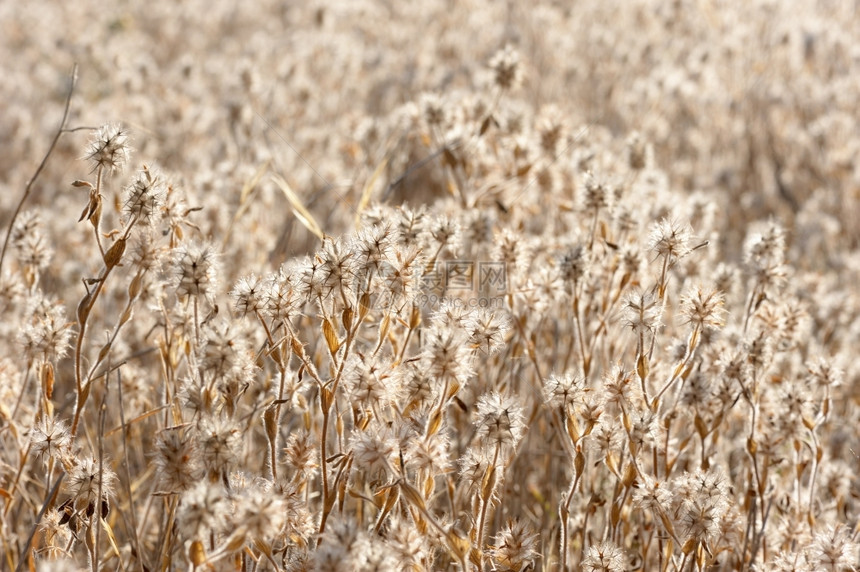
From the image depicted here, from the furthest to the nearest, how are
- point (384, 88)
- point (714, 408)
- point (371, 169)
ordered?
point (384, 88) → point (371, 169) → point (714, 408)

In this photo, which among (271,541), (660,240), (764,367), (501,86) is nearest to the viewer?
(271,541)

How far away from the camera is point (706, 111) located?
5.91 metres

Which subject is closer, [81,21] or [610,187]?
[610,187]

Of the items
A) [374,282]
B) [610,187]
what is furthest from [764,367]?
[374,282]

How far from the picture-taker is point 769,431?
2072mm

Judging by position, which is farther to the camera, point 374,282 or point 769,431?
point 769,431

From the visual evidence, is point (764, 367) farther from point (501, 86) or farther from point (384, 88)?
point (384, 88)

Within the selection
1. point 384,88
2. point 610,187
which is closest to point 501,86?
point 610,187

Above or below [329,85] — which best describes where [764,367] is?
below

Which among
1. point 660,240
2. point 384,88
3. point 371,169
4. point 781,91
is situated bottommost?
point 660,240

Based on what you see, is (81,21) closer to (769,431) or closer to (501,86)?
(501,86)

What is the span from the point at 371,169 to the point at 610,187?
199 centimetres

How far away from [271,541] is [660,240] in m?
1.12

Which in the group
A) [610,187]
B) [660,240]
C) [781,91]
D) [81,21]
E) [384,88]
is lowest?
[660,240]
